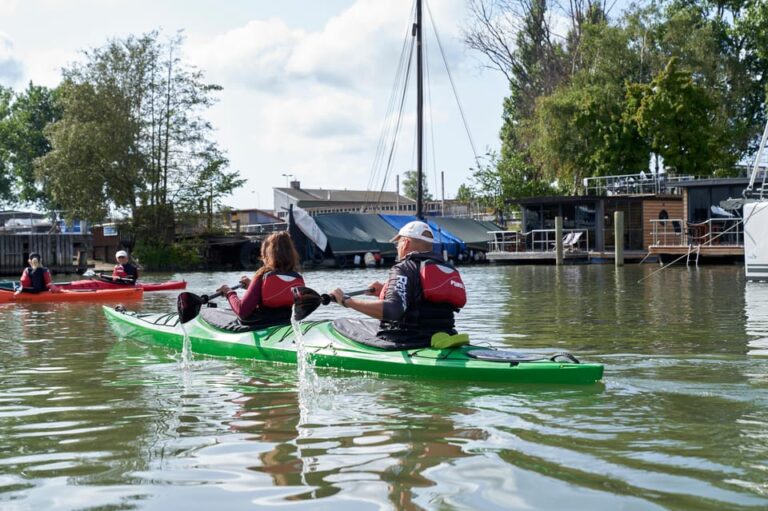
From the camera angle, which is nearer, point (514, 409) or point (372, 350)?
point (514, 409)

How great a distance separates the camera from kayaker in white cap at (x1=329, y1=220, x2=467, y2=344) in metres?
8.24

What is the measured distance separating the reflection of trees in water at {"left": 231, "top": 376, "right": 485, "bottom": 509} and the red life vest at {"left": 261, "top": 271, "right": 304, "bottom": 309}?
62.5 inches

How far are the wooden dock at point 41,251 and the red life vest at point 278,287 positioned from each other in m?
31.4

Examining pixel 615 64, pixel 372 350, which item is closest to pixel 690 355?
pixel 372 350

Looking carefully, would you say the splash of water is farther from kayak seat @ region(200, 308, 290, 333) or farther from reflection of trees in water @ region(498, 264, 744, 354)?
reflection of trees in water @ region(498, 264, 744, 354)

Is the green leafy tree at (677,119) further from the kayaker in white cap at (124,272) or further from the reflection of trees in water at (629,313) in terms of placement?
the kayaker in white cap at (124,272)

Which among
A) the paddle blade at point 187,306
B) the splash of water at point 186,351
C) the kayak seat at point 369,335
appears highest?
the paddle blade at point 187,306

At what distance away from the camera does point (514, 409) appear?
23.5 feet

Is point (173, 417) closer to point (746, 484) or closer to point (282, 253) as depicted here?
point (282, 253)

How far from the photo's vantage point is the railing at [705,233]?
3388 centimetres

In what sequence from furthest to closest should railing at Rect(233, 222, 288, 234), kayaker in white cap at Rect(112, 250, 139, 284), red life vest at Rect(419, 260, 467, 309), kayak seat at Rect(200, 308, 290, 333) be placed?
1. railing at Rect(233, 222, 288, 234)
2. kayaker in white cap at Rect(112, 250, 139, 284)
3. kayak seat at Rect(200, 308, 290, 333)
4. red life vest at Rect(419, 260, 467, 309)

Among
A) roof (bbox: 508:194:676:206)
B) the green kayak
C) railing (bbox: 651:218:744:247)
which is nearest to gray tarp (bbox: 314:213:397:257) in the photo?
roof (bbox: 508:194:676:206)

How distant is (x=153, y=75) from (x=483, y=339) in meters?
37.8

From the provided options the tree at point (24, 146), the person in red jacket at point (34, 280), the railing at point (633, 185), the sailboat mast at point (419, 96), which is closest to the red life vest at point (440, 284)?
the person in red jacket at point (34, 280)
